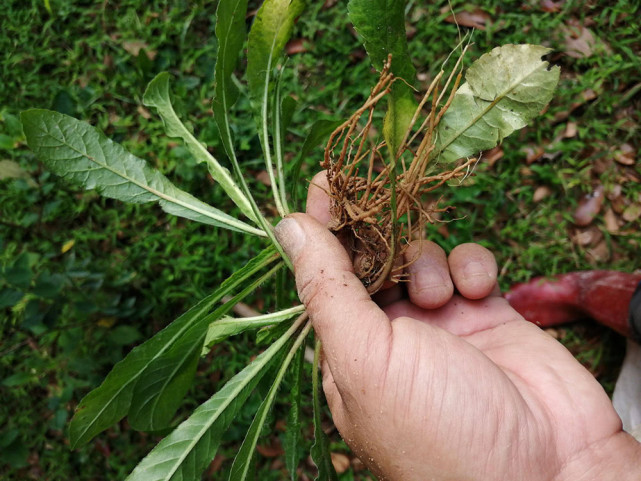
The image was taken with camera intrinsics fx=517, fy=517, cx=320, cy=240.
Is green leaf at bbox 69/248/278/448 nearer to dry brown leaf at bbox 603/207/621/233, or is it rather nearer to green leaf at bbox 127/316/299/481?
green leaf at bbox 127/316/299/481

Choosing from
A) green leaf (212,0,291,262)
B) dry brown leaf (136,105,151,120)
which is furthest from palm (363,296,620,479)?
dry brown leaf (136,105,151,120)

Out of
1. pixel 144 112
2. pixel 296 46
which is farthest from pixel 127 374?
pixel 296 46

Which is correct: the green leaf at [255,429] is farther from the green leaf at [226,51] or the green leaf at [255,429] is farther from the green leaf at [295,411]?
the green leaf at [226,51]

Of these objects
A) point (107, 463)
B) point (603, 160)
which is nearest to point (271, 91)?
point (603, 160)

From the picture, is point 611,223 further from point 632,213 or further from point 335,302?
point 335,302

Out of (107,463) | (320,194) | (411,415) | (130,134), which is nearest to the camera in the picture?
(411,415)

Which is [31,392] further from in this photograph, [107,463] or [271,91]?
[271,91]

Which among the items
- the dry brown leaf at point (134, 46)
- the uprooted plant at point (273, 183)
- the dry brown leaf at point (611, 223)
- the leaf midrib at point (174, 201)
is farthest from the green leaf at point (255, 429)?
the dry brown leaf at point (134, 46)
